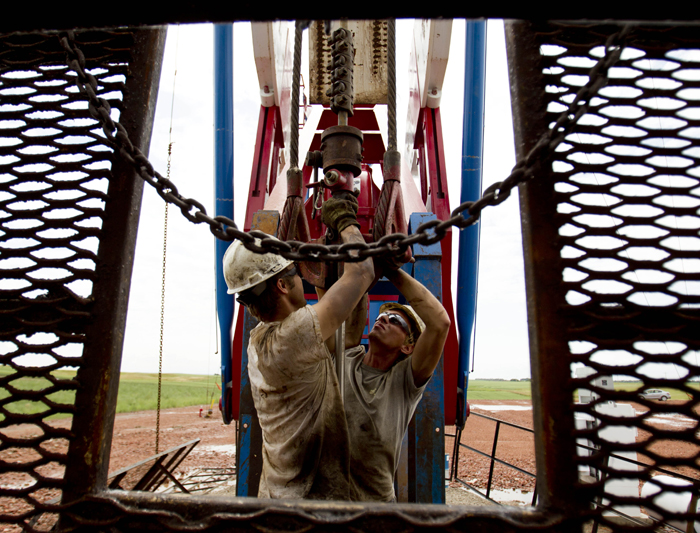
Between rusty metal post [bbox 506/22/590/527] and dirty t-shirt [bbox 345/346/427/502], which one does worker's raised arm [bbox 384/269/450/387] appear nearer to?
dirty t-shirt [bbox 345/346/427/502]

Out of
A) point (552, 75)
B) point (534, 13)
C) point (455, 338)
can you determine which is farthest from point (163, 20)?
point (455, 338)

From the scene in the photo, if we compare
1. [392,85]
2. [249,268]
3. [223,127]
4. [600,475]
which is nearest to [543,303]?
[392,85]

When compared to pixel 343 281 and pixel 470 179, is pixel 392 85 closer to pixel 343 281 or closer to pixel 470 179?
pixel 343 281

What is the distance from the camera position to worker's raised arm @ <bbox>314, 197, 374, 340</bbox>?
160 cm

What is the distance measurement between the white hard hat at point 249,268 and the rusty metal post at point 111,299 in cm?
49

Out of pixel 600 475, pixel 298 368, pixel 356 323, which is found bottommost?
pixel 600 475

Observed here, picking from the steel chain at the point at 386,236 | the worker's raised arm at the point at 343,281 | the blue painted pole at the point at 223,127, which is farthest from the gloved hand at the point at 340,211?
the blue painted pole at the point at 223,127

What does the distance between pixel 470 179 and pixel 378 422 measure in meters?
2.84

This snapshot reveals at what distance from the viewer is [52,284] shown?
1333mm

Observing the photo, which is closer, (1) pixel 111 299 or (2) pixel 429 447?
(1) pixel 111 299

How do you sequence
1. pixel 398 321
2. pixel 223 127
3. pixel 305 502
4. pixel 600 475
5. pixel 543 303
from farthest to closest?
pixel 600 475 < pixel 223 127 < pixel 398 321 < pixel 543 303 < pixel 305 502

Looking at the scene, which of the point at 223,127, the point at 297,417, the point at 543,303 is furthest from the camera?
the point at 223,127

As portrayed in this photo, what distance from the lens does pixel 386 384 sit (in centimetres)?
233

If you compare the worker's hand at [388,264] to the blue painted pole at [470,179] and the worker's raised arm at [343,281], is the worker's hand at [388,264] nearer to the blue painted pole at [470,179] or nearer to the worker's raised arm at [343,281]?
the worker's raised arm at [343,281]
